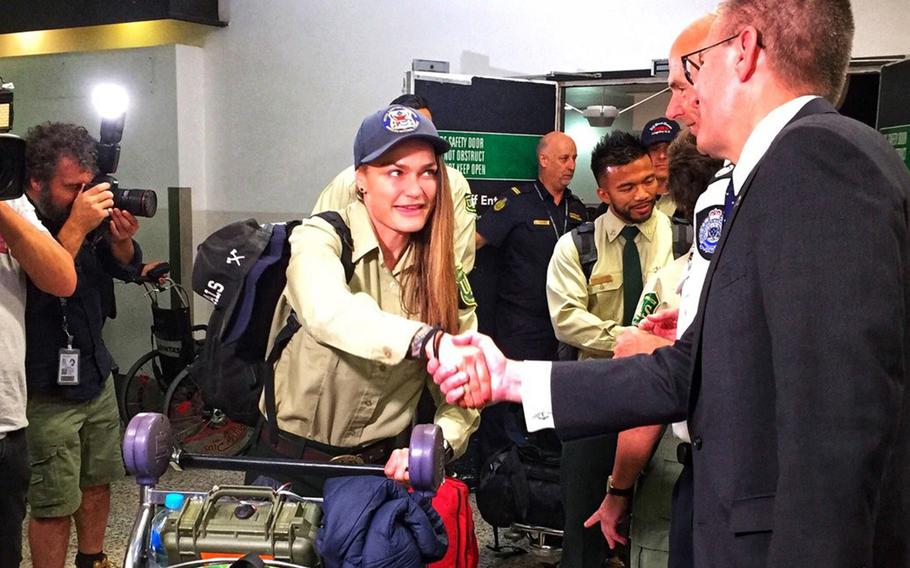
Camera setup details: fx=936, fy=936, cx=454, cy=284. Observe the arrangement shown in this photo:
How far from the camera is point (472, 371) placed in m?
1.79

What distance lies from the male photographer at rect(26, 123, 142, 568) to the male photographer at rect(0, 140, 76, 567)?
46 centimetres

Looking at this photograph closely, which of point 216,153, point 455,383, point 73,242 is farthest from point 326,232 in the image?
point 216,153

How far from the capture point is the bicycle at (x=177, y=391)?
5.60m

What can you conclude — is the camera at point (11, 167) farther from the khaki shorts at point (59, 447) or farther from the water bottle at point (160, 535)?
the khaki shorts at point (59, 447)

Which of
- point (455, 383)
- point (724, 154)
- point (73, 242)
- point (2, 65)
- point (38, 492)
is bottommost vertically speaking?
point (38, 492)

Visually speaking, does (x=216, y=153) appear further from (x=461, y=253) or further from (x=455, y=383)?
(x=455, y=383)

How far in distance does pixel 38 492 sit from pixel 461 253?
2.00m

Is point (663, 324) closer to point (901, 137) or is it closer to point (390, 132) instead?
point (390, 132)

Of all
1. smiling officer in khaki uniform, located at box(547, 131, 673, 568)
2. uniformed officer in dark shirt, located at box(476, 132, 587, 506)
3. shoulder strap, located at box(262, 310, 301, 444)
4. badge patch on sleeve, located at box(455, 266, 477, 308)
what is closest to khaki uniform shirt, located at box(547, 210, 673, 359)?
smiling officer in khaki uniform, located at box(547, 131, 673, 568)

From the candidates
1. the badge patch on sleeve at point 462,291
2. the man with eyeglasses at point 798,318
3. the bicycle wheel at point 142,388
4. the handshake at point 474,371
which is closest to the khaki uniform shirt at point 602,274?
the badge patch on sleeve at point 462,291

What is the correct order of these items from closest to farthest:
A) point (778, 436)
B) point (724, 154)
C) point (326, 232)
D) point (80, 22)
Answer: point (778, 436) < point (724, 154) < point (326, 232) < point (80, 22)

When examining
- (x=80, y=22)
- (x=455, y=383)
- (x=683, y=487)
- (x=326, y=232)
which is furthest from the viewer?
(x=80, y=22)

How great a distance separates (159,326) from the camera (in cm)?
578

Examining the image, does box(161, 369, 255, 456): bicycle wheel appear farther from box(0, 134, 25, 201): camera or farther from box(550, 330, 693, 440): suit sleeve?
box(550, 330, 693, 440): suit sleeve
